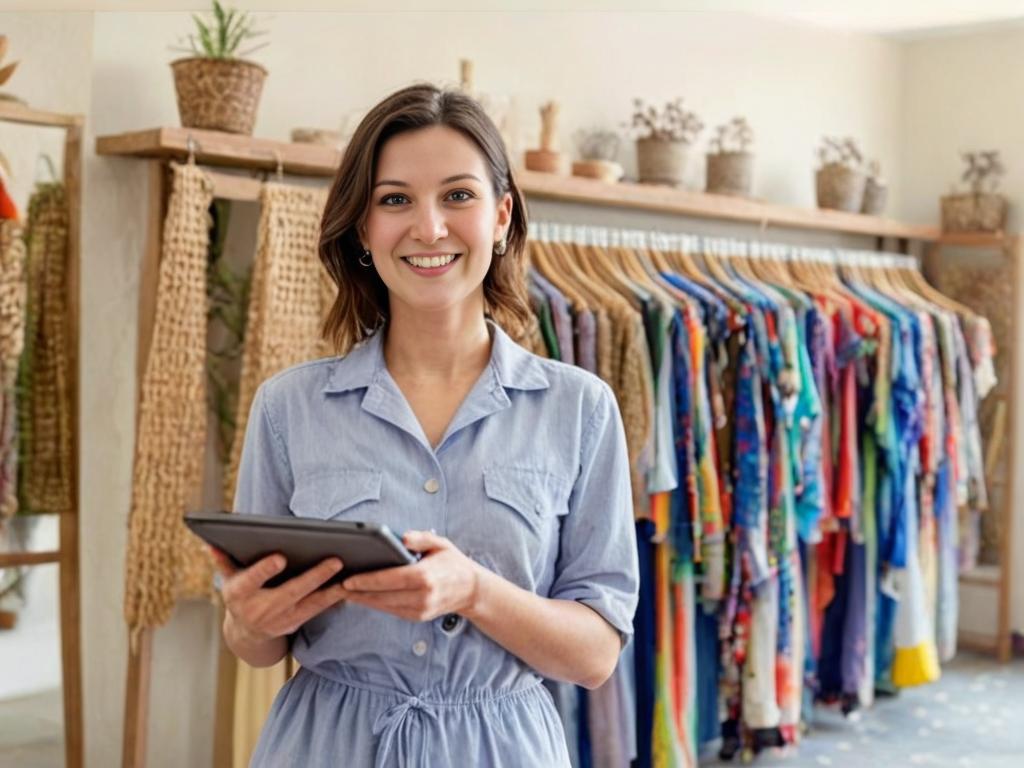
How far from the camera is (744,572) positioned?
135 inches

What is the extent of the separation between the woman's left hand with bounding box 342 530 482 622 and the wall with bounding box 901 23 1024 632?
13.4 feet

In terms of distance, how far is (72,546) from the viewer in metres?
2.74

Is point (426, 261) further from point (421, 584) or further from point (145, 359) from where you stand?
point (145, 359)

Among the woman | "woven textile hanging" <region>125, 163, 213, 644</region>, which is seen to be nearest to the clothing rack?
"woven textile hanging" <region>125, 163, 213, 644</region>

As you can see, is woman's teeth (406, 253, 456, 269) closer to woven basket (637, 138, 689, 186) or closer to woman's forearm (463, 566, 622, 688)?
woman's forearm (463, 566, 622, 688)

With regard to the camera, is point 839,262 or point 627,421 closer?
point 627,421

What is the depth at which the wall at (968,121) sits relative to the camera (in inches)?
196

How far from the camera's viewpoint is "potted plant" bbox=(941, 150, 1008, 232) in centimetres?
480

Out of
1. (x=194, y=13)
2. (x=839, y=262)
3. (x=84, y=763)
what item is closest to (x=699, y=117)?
(x=839, y=262)

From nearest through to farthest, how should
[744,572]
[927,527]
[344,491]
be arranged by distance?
[344,491] → [744,572] → [927,527]

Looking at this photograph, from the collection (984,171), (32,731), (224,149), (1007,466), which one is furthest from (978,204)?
(32,731)

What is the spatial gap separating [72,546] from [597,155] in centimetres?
181

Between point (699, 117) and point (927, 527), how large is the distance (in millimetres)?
1489

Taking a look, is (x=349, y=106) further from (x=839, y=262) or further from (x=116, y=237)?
(x=839, y=262)
